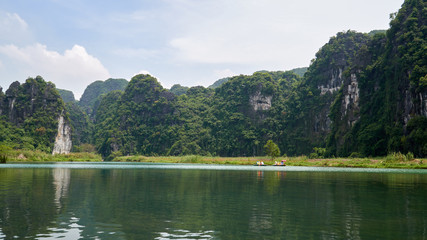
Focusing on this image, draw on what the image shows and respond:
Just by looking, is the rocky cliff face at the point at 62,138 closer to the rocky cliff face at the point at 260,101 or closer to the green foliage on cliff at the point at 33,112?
the green foliage on cliff at the point at 33,112

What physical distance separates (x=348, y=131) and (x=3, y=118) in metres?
123

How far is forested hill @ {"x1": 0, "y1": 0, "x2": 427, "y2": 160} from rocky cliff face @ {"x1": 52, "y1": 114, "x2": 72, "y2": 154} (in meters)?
8.96

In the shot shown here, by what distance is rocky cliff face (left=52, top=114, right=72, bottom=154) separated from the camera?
150 metres

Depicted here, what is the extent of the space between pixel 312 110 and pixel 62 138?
105394mm

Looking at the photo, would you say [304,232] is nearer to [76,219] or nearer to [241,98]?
[76,219]

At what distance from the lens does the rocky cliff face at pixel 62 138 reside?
Answer: 150 meters

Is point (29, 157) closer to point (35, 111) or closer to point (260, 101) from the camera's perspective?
point (35, 111)

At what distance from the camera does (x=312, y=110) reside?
490 ft

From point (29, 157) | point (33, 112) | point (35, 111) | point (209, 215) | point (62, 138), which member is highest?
point (35, 111)

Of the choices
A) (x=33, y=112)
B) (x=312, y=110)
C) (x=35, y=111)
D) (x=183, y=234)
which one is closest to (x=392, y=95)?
(x=312, y=110)

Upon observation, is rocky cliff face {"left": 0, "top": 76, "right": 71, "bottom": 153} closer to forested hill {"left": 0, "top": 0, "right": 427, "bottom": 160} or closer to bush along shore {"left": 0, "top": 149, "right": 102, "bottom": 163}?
forested hill {"left": 0, "top": 0, "right": 427, "bottom": 160}

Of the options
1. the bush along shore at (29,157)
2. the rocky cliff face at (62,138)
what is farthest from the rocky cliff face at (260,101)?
the rocky cliff face at (62,138)

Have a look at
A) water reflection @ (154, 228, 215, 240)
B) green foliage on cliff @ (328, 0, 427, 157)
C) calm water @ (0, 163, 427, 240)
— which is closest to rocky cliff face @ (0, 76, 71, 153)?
green foliage on cliff @ (328, 0, 427, 157)

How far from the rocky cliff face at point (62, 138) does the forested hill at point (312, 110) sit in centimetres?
896
